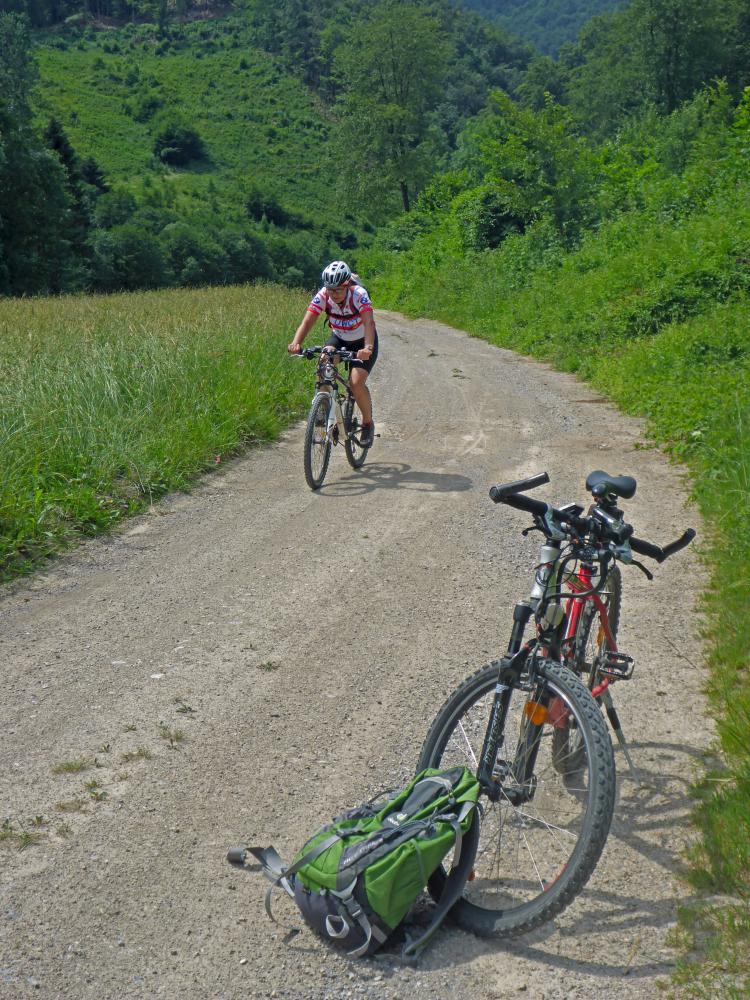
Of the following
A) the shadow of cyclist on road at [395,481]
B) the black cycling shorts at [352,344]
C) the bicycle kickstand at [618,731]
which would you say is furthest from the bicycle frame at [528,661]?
the black cycling shorts at [352,344]

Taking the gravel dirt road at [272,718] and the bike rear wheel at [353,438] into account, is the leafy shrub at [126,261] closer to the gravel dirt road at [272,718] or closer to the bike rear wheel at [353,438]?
the bike rear wheel at [353,438]

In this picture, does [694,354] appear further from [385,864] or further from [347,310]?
[385,864]

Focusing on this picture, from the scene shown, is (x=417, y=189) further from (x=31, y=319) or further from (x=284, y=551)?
(x=284, y=551)

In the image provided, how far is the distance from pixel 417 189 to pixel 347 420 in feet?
173

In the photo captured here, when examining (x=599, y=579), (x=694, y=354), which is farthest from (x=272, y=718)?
(x=694, y=354)

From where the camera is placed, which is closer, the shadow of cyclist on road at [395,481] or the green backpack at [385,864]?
the green backpack at [385,864]

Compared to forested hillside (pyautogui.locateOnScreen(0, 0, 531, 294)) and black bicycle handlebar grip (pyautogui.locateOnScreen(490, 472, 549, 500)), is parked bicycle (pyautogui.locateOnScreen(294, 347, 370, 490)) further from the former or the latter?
forested hillside (pyautogui.locateOnScreen(0, 0, 531, 294))

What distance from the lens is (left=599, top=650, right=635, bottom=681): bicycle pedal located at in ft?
12.0

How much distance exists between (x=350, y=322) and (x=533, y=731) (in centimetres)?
632

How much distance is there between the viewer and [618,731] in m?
4.14

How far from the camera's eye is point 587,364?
15156 millimetres

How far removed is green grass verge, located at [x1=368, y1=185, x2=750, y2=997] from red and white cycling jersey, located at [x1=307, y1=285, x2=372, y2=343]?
3.41 m

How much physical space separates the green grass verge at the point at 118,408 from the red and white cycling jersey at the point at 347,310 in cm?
178

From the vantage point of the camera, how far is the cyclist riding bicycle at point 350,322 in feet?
29.0
